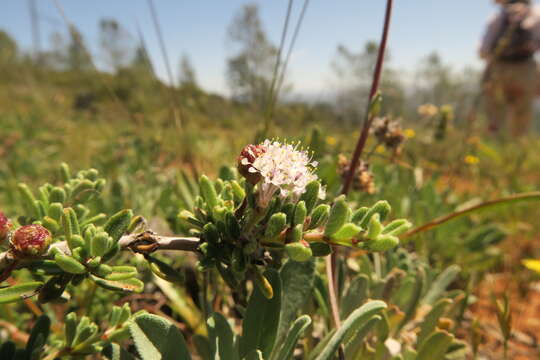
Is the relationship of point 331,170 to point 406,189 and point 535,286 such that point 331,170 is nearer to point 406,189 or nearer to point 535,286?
point 406,189

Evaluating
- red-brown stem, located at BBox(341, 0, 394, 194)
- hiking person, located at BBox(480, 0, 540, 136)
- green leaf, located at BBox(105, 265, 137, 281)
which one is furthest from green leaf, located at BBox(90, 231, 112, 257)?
hiking person, located at BBox(480, 0, 540, 136)

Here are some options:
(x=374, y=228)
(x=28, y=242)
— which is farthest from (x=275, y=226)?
(x=28, y=242)

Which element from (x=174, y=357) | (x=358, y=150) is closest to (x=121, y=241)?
(x=174, y=357)

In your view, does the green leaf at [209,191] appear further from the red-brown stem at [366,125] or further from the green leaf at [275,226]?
the red-brown stem at [366,125]

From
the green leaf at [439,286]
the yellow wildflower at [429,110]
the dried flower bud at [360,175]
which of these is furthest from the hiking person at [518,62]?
the dried flower bud at [360,175]

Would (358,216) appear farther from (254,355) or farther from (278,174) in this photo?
(254,355)

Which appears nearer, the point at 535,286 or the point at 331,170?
the point at 331,170

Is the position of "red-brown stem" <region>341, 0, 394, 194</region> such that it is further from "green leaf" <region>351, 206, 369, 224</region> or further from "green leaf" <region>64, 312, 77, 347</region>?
"green leaf" <region>64, 312, 77, 347</region>
